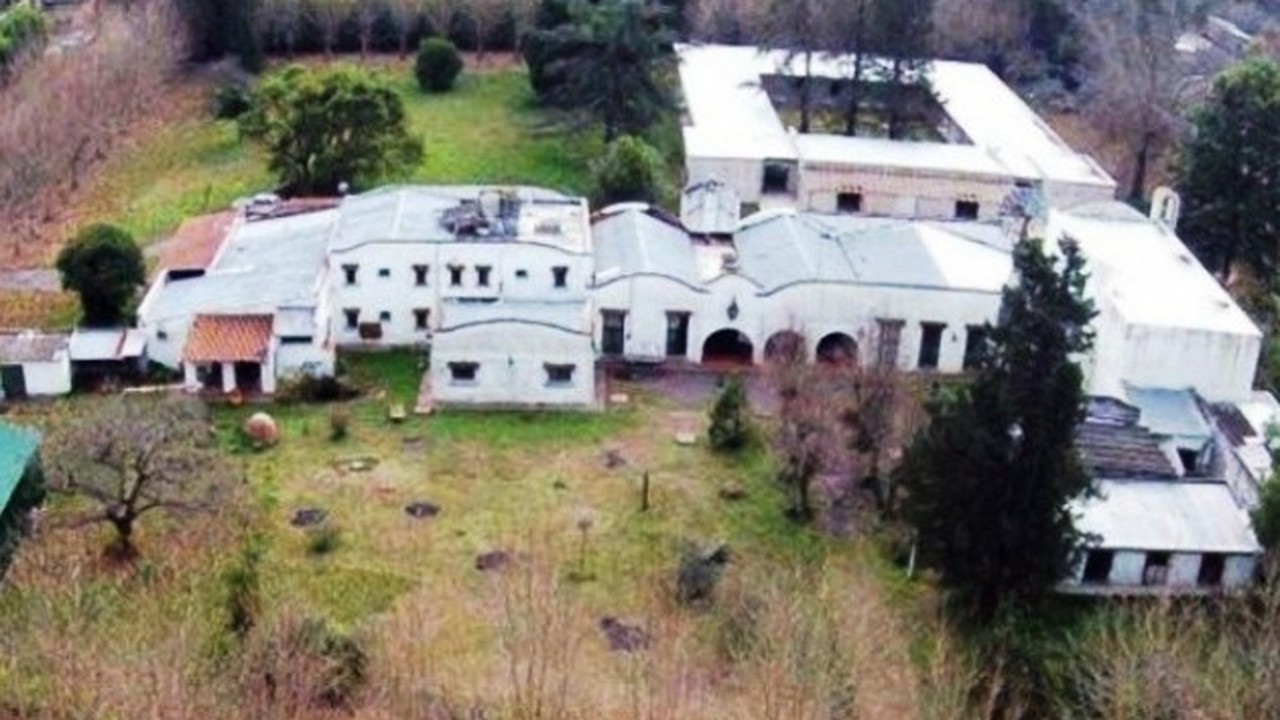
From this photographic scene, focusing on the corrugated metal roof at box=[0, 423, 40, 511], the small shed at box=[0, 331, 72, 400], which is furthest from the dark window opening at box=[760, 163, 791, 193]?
the corrugated metal roof at box=[0, 423, 40, 511]

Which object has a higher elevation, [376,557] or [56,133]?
[56,133]

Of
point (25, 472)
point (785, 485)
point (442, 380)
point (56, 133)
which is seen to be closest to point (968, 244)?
point (785, 485)

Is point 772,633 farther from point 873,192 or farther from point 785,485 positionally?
point 873,192

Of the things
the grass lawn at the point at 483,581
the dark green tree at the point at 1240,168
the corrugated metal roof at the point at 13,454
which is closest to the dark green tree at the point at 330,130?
the grass lawn at the point at 483,581

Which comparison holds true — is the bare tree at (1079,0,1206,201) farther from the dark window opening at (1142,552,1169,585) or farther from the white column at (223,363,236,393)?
the white column at (223,363,236,393)

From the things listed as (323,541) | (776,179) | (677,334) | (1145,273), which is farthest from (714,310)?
(323,541)

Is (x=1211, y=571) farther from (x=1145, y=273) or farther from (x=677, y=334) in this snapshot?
(x=677, y=334)
